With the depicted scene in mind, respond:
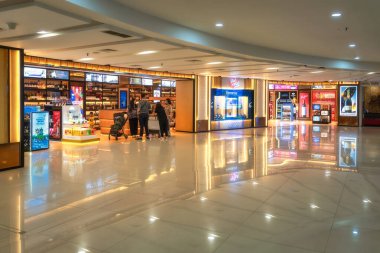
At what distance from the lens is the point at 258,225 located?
429 centimetres

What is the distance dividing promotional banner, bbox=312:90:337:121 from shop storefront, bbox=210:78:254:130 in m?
9.68

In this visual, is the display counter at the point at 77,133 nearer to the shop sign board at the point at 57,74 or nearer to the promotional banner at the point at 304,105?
the shop sign board at the point at 57,74

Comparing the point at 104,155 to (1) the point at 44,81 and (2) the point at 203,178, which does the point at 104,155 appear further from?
(1) the point at 44,81

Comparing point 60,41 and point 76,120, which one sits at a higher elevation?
point 60,41

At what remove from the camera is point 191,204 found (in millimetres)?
5141

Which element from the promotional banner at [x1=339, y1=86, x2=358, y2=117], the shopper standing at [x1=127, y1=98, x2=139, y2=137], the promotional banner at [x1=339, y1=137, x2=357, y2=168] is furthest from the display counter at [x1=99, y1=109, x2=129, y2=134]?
the promotional banner at [x1=339, y1=86, x2=358, y2=117]

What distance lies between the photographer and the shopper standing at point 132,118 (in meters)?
14.6

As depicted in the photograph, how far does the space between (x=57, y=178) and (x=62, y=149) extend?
14.4 feet

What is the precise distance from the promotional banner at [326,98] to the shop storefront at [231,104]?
968 centimetres

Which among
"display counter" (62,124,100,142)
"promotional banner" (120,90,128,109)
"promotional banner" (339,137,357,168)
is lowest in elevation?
"promotional banner" (339,137,357,168)

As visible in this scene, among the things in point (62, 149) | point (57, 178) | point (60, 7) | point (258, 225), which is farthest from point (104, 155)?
point (258, 225)

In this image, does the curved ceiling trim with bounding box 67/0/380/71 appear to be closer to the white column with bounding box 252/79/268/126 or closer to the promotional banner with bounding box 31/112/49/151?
the promotional banner with bounding box 31/112/49/151

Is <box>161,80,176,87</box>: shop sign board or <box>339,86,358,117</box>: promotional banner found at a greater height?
<box>161,80,176,87</box>: shop sign board

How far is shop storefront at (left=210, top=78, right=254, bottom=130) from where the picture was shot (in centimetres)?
1941
